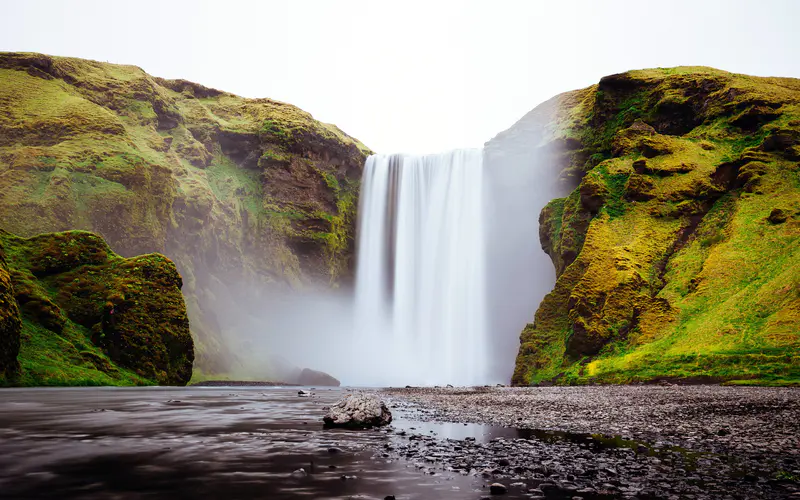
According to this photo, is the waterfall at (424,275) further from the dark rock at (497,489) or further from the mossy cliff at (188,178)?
the dark rock at (497,489)

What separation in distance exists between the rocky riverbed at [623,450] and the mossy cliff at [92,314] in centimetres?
3018

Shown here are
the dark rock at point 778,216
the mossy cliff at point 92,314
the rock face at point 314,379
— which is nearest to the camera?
the mossy cliff at point 92,314

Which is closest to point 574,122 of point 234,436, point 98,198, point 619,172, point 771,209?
point 619,172

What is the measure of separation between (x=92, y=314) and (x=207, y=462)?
3812 centimetres

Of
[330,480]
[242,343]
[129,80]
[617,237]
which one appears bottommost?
[242,343]

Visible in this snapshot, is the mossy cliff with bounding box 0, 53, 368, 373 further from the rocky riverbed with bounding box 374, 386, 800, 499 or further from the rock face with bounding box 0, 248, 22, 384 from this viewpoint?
the rocky riverbed with bounding box 374, 386, 800, 499

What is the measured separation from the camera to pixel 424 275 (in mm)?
71375

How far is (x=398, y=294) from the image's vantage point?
7312cm

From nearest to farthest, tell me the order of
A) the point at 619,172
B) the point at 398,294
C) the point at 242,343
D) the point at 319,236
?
the point at 619,172
the point at 242,343
the point at 398,294
the point at 319,236

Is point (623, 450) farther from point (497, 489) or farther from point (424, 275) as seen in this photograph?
point (424, 275)

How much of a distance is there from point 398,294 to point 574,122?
118 ft

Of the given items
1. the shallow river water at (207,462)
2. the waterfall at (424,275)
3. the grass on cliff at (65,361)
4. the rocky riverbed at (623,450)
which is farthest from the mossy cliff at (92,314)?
the waterfall at (424,275)

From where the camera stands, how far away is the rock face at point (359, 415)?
39.2ft

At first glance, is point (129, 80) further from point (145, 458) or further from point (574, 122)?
point (145, 458)
